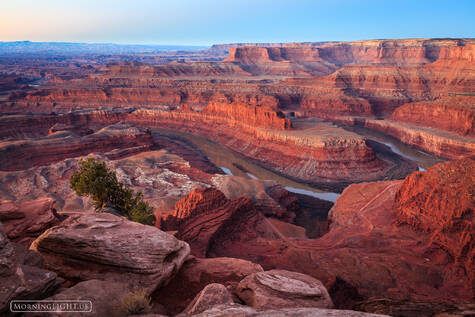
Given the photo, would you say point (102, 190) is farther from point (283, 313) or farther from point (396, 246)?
point (396, 246)

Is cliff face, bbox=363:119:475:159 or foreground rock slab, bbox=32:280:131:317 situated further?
cliff face, bbox=363:119:475:159

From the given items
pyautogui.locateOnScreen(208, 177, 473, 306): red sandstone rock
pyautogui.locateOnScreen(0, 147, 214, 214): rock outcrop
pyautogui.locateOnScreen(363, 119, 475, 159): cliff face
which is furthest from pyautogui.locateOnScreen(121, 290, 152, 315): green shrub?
pyautogui.locateOnScreen(363, 119, 475, 159): cliff face

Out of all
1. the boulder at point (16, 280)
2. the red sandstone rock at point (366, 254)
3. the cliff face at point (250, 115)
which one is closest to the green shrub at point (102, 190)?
the red sandstone rock at point (366, 254)

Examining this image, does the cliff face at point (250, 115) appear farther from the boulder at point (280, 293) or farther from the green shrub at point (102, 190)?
the boulder at point (280, 293)

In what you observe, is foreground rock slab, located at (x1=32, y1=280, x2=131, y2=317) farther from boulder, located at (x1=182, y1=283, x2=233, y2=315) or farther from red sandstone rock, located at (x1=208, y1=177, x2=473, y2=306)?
red sandstone rock, located at (x1=208, y1=177, x2=473, y2=306)

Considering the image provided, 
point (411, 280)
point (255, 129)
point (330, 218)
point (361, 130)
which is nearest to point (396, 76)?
point (361, 130)

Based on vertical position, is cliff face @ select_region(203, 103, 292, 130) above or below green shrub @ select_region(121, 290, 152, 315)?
above
